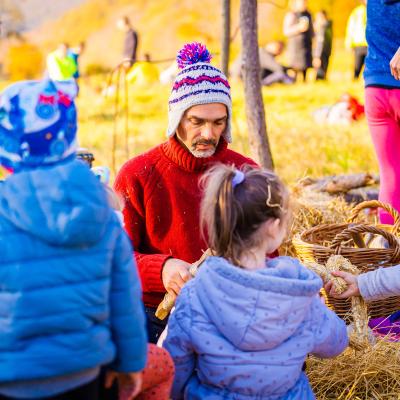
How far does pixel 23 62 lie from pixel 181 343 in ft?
123

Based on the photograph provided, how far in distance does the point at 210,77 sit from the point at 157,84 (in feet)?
45.9

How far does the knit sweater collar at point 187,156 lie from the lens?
3396 mm

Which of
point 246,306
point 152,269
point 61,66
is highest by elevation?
point 61,66

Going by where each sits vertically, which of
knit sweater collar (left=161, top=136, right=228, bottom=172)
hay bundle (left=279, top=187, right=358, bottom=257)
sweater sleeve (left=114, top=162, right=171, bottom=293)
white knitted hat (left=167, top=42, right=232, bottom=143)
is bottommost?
hay bundle (left=279, top=187, right=358, bottom=257)

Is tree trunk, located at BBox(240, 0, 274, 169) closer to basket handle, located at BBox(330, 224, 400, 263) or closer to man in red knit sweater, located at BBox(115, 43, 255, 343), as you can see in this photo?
basket handle, located at BBox(330, 224, 400, 263)

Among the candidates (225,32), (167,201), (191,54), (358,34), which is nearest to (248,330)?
(167,201)

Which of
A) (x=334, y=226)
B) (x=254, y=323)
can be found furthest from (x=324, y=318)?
(x=334, y=226)

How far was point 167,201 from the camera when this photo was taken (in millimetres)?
3436

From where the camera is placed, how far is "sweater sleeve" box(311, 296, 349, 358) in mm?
2594

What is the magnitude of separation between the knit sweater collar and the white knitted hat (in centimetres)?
4

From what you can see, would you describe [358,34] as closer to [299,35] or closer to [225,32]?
[299,35]

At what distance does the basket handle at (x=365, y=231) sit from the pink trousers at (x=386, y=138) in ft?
2.97

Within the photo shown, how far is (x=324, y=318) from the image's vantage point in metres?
2.61

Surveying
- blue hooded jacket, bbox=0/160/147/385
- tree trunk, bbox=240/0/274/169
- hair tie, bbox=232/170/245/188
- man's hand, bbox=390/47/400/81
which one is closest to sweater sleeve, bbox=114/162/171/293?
hair tie, bbox=232/170/245/188
